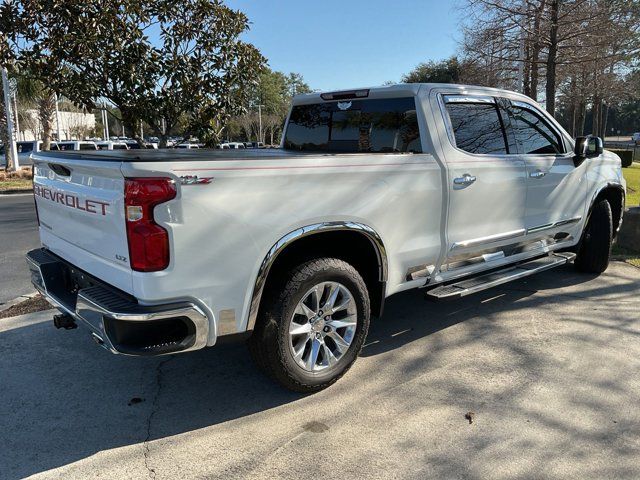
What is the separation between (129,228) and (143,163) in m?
0.34

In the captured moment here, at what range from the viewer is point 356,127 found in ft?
15.2

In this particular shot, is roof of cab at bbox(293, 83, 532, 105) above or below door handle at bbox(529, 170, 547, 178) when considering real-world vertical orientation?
above

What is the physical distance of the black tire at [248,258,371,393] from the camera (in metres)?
3.25

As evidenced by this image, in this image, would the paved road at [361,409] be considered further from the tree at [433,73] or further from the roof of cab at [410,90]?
the tree at [433,73]

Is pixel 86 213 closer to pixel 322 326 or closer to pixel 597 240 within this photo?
pixel 322 326

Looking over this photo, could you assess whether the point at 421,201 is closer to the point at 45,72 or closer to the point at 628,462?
the point at 628,462

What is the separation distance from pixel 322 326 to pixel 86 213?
1.61m

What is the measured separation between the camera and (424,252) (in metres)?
4.00

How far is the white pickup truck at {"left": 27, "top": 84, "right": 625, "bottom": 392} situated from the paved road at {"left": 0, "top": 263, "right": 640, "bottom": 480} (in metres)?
0.43

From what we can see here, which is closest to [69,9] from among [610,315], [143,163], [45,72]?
[45,72]

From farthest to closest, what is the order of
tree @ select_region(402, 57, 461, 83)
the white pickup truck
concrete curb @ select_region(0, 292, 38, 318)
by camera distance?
tree @ select_region(402, 57, 461, 83), concrete curb @ select_region(0, 292, 38, 318), the white pickup truck

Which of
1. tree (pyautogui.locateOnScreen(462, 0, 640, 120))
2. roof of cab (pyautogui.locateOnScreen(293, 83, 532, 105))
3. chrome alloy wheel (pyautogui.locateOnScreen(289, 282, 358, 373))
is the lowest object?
chrome alloy wheel (pyautogui.locateOnScreen(289, 282, 358, 373))

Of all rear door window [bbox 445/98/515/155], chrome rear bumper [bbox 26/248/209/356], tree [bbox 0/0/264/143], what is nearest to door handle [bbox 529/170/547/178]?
rear door window [bbox 445/98/515/155]

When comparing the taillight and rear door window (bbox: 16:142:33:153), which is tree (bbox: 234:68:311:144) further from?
the taillight
